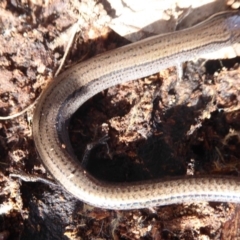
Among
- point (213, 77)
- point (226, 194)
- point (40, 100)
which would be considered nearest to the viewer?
point (226, 194)

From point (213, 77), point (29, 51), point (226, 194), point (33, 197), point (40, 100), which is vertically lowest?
point (33, 197)

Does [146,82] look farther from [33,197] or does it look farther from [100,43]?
[33,197]

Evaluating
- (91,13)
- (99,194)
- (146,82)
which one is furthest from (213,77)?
(99,194)

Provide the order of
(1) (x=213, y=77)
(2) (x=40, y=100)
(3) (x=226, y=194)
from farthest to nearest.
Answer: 1. (1) (x=213, y=77)
2. (2) (x=40, y=100)
3. (3) (x=226, y=194)

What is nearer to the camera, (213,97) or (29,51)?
(29,51)
